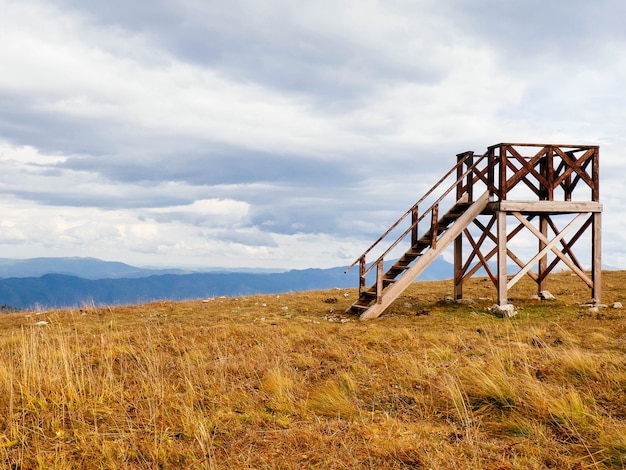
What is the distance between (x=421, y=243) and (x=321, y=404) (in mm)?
10738

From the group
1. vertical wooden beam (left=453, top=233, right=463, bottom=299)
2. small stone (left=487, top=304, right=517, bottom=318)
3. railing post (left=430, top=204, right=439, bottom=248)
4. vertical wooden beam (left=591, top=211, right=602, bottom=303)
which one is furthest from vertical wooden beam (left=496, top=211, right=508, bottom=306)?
vertical wooden beam (left=591, top=211, right=602, bottom=303)

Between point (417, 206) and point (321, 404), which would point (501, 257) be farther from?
point (321, 404)

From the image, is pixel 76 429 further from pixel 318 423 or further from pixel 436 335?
pixel 436 335

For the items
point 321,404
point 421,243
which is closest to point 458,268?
point 421,243

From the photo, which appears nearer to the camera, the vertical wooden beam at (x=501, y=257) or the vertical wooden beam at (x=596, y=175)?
the vertical wooden beam at (x=501, y=257)

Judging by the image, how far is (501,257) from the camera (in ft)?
50.8

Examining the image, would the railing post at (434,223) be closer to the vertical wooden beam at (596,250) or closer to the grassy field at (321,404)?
the grassy field at (321,404)

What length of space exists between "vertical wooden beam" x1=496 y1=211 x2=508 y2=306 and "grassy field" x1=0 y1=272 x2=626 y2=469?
12.7 ft

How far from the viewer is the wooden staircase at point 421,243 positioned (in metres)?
15.4

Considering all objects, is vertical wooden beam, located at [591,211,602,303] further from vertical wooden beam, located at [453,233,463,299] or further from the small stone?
vertical wooden beam, located at [453,233,463,299]

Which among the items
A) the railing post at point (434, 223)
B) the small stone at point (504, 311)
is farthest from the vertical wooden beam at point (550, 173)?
the small stone at point (504, 311)

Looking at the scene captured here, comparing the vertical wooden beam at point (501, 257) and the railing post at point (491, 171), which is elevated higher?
the railing post at point (491, 171)

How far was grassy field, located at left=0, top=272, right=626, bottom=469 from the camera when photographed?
5051 mm

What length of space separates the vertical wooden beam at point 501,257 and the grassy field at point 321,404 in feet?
12.7
